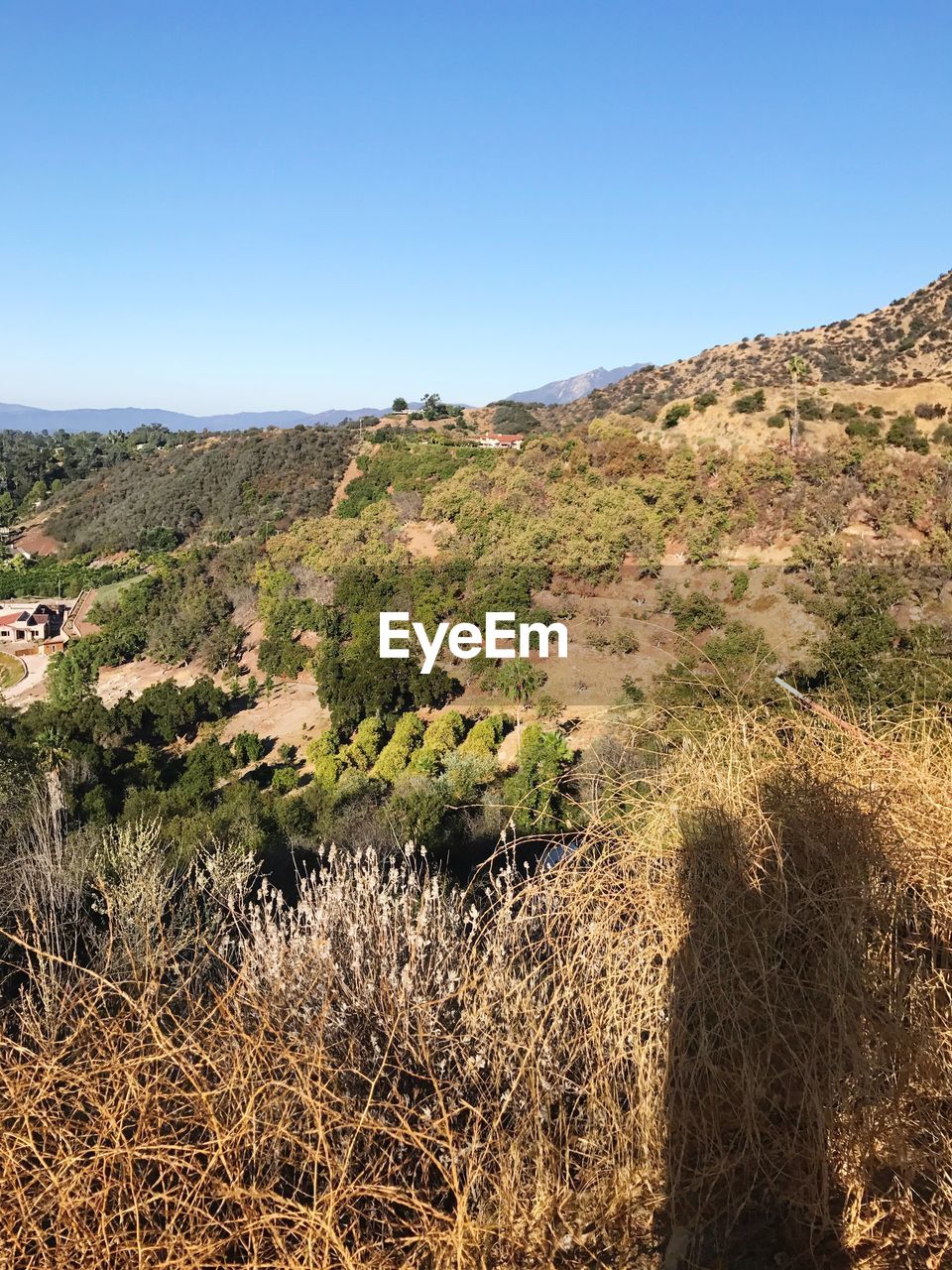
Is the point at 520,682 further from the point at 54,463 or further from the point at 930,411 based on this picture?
the point at 54,463

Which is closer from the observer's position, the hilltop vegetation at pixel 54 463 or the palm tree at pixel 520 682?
the palm tree at pixel 520 682

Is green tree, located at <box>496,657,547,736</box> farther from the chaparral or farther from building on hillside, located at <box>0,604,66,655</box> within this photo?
building on hillside, located at <box>0,604,66,655</box>

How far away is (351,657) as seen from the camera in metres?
18.3

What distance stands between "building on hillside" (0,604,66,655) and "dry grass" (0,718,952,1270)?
2684cm

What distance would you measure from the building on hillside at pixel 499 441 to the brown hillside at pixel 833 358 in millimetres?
3514

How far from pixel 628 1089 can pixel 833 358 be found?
3616 cm

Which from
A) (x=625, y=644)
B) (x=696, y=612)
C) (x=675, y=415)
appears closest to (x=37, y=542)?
(x=675, y=415)

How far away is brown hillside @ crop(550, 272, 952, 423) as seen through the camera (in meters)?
29.3

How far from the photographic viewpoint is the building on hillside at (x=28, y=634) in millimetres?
25578

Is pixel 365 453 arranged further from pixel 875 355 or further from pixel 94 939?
pixel 94 939

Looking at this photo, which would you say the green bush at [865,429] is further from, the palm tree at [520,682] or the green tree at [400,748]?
the green tree at [400,748]

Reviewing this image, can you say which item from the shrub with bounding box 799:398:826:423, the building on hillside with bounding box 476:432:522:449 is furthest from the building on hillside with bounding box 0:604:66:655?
the shrub with bounding box 799:398:826:423

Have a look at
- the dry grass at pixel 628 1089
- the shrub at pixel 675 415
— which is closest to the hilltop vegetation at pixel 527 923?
the dry grass at pixel 628 1089

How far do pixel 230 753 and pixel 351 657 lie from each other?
12.7 ft
